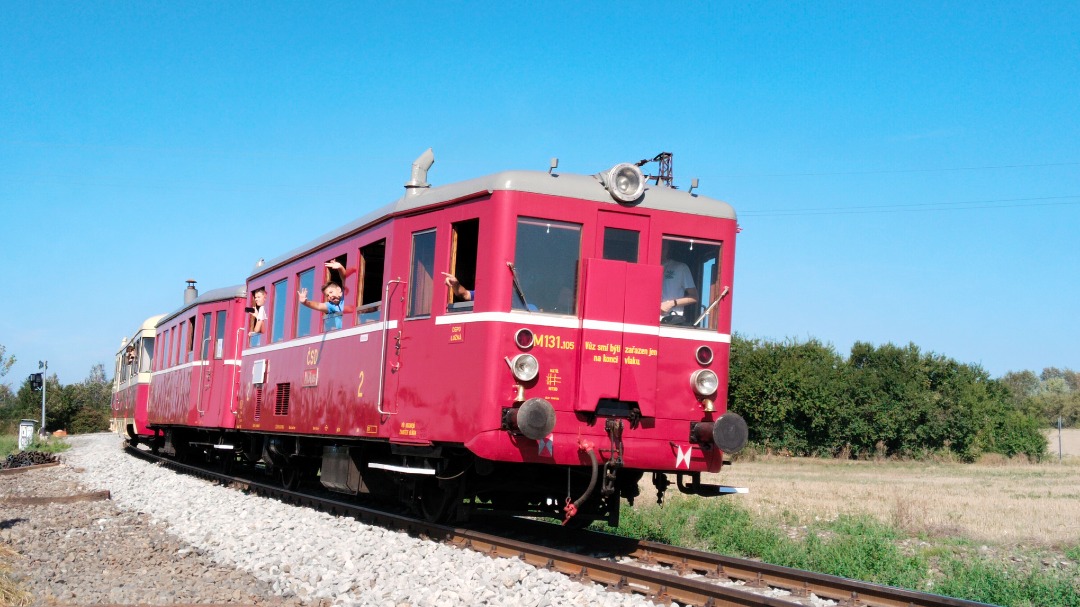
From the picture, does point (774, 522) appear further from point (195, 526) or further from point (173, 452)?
point (173, 452)

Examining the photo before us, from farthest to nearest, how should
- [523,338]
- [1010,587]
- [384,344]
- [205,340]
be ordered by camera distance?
[205,340]
[384,344]
[523,338]
[1010,587]

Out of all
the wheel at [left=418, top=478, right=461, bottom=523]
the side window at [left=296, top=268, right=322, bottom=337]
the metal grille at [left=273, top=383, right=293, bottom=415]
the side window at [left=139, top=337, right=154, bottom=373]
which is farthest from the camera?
the side window at [left=139, top=337, right=154, bottom=373]

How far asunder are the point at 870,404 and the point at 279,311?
3591cm

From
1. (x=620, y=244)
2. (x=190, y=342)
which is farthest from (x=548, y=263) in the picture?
(x=190, y=342)

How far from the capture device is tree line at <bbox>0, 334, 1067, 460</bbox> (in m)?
42.8

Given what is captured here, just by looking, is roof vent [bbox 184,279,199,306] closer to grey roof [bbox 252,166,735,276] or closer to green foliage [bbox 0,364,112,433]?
grey roof [bbox 252,166,735,276]

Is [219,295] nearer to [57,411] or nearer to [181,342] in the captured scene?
[181,342]

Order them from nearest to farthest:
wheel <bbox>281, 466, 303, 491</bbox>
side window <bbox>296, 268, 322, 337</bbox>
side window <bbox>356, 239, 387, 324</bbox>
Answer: side window <bbox>356, 239, 387, 324</bbox>
side window <bbox>296, 268, 322, 337</bbox>
wheel <bbox>281, 466, 303, 491</bbox>

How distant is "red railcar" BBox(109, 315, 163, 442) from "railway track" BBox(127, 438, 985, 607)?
15.9 m

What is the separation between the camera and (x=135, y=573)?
26.0 feet

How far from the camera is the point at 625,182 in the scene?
8.91m

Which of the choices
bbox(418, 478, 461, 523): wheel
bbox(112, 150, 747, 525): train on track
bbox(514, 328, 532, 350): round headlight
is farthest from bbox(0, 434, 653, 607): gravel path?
bbox(514, 328, 532, 350): round headlight

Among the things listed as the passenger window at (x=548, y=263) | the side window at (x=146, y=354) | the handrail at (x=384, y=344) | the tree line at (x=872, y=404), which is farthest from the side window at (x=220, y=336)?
the tree line at (x=872, y=404)

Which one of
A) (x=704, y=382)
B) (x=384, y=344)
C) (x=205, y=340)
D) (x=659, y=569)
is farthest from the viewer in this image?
(x=205, y=340)
